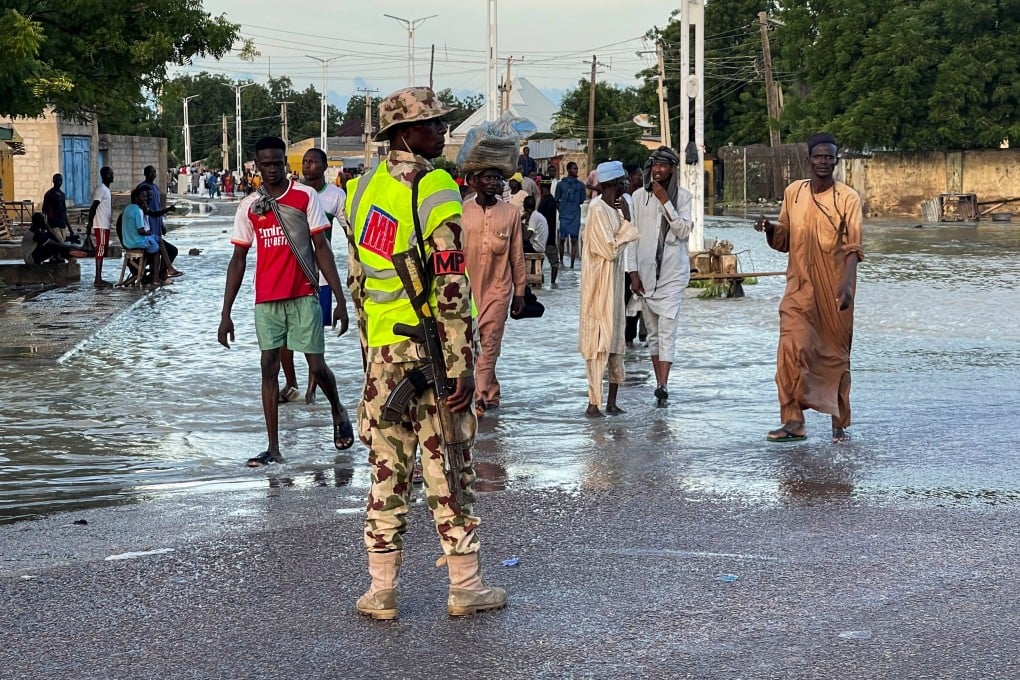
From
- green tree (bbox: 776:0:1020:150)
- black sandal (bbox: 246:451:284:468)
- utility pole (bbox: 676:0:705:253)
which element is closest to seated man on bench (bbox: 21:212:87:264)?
A: utility pole (bbox: 676:0:705:253)

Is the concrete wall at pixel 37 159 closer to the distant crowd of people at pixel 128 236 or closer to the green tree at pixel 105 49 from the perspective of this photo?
the distant crowd of people at pixel 128 236

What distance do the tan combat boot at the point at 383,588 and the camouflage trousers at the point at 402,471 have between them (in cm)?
4

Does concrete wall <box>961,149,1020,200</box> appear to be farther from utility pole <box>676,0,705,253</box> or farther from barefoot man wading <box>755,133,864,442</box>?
barefoot man wading <box>755,133,864,442</box>

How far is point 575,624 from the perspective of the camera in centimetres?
521

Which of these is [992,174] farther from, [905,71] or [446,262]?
[446,262]

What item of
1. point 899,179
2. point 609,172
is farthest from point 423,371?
point 899,179

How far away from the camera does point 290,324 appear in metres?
8.46

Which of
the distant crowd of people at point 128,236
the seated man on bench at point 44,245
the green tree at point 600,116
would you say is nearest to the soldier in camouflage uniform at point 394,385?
the distant crowd of people at point 128,236

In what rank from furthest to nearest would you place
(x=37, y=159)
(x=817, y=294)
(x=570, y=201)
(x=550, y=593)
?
(x=37, y=159) < (x=570, y=201) < (x=817, y=294) < (x=550, y=593)

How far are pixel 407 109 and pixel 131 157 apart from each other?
54945 mm

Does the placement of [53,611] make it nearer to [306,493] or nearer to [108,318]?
[306,493]

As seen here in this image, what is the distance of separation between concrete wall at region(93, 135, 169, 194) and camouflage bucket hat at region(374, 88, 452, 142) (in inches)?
2020

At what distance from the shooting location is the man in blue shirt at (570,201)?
2233 cm

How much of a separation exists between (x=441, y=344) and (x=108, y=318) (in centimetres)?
1171
